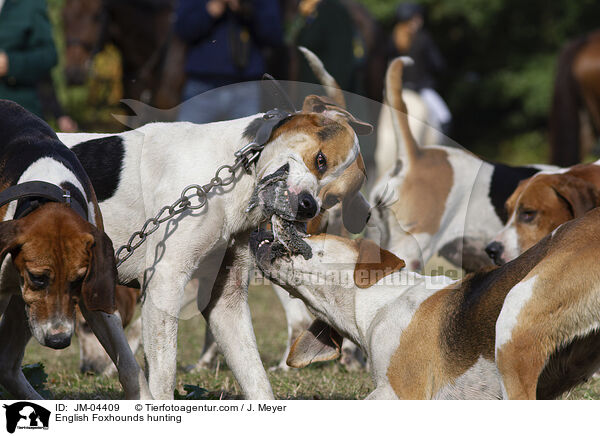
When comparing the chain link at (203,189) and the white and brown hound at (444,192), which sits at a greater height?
the chain link at (203,189)

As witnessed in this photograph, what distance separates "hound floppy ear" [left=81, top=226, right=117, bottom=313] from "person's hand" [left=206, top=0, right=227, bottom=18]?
3959 millimetres

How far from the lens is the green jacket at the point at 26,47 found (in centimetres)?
669

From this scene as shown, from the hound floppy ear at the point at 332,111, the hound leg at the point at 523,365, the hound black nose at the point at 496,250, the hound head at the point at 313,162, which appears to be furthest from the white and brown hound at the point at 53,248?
the hound black nose at the point at 496,250

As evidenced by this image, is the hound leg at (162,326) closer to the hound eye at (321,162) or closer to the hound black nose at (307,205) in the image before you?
the hound black nose at (307,205)

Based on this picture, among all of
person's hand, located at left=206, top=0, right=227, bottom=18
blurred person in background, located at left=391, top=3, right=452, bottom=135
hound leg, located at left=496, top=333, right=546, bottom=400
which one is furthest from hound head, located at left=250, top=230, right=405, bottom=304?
blurred person in background, located at left=391, top=3, right=452, bottom=135

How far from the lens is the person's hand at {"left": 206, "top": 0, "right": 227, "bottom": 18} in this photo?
710 cm

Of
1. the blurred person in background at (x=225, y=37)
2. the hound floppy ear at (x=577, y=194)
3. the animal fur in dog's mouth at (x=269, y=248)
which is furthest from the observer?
the blurred person in background at (x=225, y=37)

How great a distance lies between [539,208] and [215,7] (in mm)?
3034

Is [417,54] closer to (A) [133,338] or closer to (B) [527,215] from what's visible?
(B) [527,215]

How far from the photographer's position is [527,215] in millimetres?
5691

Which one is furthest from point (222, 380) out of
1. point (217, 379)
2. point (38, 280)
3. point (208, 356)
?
point (38, 280)
